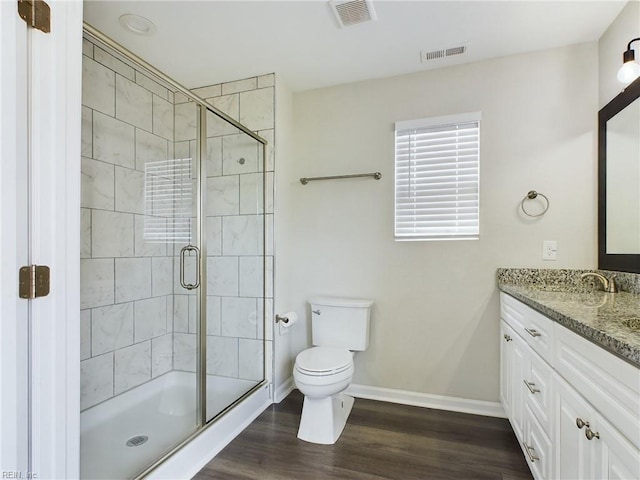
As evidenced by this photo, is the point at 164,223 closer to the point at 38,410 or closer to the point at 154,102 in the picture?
the point at 154,102

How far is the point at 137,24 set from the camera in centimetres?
191

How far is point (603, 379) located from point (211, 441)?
182 cm

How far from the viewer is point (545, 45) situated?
2.11m

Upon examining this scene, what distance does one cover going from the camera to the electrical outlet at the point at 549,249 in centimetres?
213

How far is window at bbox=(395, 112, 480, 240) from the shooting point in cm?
231

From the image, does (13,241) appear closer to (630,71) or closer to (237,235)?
(237,235)

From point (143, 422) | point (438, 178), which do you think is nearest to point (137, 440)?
point (143, 422)

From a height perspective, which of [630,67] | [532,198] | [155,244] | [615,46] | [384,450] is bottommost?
[384,450]

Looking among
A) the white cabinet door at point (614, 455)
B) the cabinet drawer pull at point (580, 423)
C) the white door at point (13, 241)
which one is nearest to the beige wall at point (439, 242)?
the cabinet drawer pull at point (580, 423)

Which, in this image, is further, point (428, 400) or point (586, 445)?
point (428, 400)

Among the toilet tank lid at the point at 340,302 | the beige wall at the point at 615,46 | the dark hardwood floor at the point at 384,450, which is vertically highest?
the beige wall at the point at 615,46

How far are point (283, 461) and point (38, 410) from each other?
Result: 1206 millimetres

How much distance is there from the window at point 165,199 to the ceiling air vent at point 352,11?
52.1 inches

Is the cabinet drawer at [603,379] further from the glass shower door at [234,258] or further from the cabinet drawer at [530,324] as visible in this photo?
the glass shower door at [234,258]
